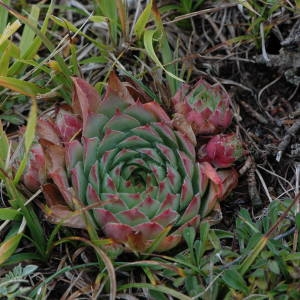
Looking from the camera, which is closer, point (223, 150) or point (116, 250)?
point (116, 250)

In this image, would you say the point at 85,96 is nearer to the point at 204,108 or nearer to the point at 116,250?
the point at 204,108

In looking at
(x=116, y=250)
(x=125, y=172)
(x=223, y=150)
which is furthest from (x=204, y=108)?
(x=116, y=250)

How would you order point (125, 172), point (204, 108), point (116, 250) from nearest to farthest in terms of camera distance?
point (116, 250) → point (125, 172) → point (204, 108)

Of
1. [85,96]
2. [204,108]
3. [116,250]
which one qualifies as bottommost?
[116,250]

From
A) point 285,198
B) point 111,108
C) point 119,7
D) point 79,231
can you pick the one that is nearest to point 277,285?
point 285,198

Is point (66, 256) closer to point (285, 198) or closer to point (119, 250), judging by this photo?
point (119, 250)

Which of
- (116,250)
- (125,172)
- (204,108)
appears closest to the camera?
(116,250)

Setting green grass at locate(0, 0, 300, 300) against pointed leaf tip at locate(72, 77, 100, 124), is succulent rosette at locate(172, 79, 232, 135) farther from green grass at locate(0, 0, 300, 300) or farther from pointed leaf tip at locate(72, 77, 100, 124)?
pointed leaf tip at locate(72, 77, 100, 124)
